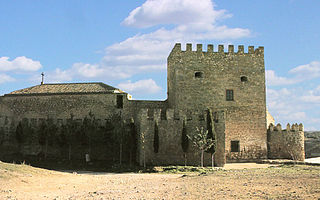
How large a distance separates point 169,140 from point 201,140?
2088 mm

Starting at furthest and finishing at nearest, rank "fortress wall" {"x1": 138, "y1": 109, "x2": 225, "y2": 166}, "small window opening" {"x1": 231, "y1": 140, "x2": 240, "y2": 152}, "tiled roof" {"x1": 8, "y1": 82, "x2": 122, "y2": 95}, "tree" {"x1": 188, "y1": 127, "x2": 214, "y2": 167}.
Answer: "tiled roof" {"x1": 8, "y1": 82, "x2": 122, "y2": 95}, "small window opening" {"x1": 231, "y1": 140, "x2": 240, "y2": 152}, "fortress wall" {"x1": 138, "y1": 109, "x2": 225, "y2": 166}, "tree" {"x1": 188, "y1": 127, "x2": 214, "y2": 167}

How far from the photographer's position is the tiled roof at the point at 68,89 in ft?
89.2

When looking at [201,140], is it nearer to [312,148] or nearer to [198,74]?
[198,74]

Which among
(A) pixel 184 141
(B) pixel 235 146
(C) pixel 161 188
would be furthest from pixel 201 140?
(C) pixel 161 188

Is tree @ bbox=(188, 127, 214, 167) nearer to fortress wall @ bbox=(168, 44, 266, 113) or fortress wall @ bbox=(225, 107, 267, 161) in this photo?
fortress wall @ bbox=(168, 44, 266, 113)

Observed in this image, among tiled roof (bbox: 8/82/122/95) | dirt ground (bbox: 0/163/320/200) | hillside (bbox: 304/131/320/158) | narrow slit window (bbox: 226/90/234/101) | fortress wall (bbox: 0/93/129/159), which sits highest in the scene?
tiled roof (bbox: 8/82/122/95)

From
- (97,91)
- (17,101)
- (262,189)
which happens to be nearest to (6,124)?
(17,101)

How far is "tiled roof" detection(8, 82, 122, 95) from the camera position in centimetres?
2719

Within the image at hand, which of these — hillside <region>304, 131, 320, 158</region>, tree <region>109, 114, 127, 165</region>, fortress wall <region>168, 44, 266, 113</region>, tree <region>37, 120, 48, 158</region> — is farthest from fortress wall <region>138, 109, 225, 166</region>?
hillside <region>304, 131, 320, 158</region>

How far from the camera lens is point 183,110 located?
987 inches

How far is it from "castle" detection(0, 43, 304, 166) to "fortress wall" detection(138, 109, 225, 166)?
167cm

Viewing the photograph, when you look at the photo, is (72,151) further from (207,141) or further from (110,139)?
(207,141)

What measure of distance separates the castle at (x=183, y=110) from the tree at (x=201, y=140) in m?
2.02

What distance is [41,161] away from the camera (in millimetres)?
24781
